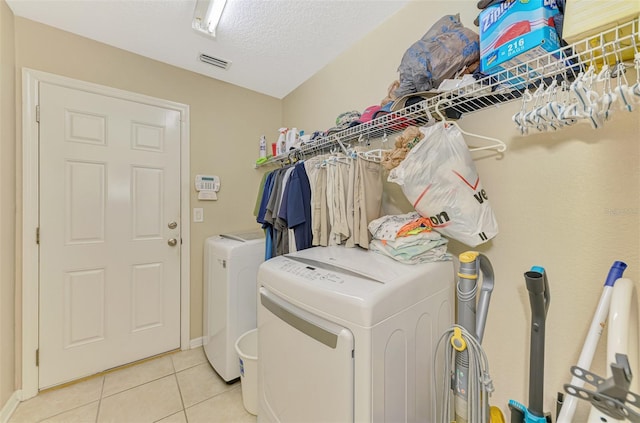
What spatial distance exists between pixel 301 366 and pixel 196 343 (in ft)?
5.95

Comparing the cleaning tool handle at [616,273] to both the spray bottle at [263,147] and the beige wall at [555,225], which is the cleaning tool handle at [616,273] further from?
the spray bottle at [263,147]

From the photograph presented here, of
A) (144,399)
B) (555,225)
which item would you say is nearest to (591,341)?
(555,225)

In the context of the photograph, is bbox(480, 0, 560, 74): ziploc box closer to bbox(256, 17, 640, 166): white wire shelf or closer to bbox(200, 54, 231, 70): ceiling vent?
bbox(256, 17, 640, 166): white wire shelf

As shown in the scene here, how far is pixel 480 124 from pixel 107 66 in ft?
8.50

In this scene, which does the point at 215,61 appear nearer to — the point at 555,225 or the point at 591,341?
the point at 555,225

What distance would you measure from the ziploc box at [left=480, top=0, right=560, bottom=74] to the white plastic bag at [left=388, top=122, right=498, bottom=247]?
27 cm

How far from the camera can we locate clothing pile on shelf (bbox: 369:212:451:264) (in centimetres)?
108

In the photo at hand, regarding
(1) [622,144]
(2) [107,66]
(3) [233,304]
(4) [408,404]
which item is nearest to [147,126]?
(2) [107,66]

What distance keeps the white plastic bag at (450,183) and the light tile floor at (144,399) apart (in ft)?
5.29

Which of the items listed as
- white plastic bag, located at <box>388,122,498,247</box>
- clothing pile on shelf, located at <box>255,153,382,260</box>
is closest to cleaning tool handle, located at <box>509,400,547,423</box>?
white plastic bag, located at <box>388,122,498,247</box>

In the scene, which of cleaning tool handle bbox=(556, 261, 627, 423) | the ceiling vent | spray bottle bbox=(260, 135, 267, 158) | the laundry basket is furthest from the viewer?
spray bottle bbox=(260, 135, 267, 158)

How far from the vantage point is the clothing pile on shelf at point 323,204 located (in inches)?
55.2

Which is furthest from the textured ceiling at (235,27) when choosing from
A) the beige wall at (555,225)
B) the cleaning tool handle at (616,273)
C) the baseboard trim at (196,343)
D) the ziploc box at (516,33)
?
the baseboard trim at (196,343)

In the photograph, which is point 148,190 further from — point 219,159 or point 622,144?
point 622,144
